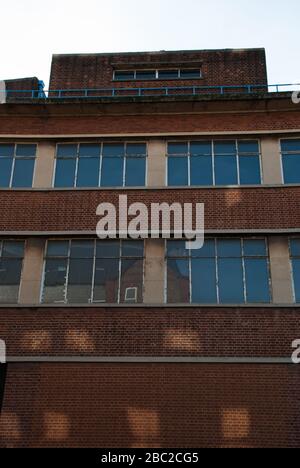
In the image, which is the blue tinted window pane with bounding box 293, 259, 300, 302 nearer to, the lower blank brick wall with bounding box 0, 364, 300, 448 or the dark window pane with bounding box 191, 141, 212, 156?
the lower blank brick wall with bounding box 0, 364, 300, 448

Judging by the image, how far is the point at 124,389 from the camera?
46.9 feet

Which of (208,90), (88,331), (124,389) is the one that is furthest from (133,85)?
(124,389)

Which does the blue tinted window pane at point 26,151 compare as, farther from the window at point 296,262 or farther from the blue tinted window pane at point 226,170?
the window at point 296,262

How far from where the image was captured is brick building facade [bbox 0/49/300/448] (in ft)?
46.1

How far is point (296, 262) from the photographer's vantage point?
15.6m

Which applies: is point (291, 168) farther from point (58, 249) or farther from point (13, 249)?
point (13, 249)

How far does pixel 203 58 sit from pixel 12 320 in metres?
12.9

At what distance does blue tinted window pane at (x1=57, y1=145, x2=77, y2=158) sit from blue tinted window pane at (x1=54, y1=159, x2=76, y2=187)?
19cm

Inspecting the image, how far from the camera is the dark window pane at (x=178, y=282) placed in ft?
50.4

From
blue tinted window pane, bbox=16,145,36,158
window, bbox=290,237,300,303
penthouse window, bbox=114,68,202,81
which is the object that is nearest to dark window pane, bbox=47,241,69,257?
blue tinted window pane, bbox=16,145,36,158

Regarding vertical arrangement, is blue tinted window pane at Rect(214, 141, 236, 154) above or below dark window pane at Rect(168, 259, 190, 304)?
above

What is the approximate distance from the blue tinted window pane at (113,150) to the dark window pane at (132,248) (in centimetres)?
322
